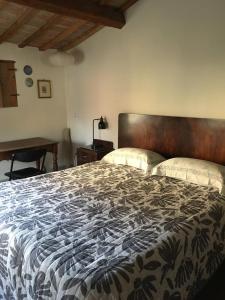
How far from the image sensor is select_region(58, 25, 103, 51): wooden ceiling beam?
3.85 meters

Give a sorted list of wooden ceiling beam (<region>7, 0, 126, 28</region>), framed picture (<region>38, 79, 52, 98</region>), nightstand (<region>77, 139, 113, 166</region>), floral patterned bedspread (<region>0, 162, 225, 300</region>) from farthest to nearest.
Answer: framed picture (<region>38, 79, 52, 98</region>)
nightstand (<region>77, 139, 113, 166</region>)
wooden ceiling beam (<region>7, 0, 126, 28</region>)
floral patterned bedspread (<region>0, 162, 225, 300</region>)

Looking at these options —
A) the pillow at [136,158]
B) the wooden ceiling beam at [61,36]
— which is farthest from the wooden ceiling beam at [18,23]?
the pillow at [136,158]

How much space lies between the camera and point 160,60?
3.26 metres

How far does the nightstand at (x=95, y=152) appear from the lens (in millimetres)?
3846

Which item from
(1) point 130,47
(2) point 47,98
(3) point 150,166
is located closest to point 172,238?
(3) point 150,166

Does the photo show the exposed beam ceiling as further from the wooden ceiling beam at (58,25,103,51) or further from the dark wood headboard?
the dark wood headboard

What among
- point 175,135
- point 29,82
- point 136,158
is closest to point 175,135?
point 175,135

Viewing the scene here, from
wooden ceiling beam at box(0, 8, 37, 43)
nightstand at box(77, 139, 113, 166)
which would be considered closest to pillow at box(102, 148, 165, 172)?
nightstand at box(77, 139, 113, 166)

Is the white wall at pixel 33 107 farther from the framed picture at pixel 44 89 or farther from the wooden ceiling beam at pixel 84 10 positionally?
the wooden ceiling beam at pixel 84 10

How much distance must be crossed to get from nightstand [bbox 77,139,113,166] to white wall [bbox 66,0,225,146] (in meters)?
0.12

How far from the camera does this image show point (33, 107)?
14.4 feet

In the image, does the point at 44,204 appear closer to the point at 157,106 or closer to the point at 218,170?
the point at 218,170

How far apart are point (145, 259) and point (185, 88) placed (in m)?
2.15

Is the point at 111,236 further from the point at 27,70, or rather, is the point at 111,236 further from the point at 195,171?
the point at 27,70
